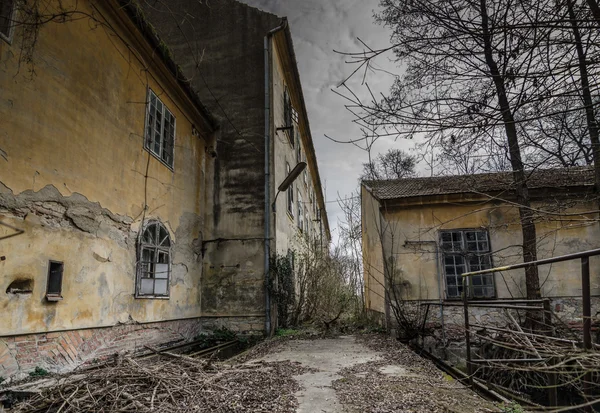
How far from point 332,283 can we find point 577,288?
23.3 ft

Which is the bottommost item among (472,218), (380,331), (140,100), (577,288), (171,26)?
(380,331)

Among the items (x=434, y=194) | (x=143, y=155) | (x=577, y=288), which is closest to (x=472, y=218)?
(x=434, y=194)

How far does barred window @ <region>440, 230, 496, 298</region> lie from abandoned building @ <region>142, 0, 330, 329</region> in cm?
500

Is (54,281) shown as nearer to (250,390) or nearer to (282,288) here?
(250,390)

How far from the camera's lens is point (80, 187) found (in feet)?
20.7

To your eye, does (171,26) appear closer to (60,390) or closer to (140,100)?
(140,100)

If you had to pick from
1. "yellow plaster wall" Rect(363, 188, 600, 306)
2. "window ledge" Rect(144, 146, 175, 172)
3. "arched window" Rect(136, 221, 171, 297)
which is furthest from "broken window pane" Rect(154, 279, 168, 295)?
"yellow plaster wall" Rect(363, 188, 600, 306)

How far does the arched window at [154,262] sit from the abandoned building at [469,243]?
5.53 meters

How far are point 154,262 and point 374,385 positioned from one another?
5624mm

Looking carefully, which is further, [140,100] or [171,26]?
[171,26]

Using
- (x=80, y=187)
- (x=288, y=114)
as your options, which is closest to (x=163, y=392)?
(x=80, y=187)

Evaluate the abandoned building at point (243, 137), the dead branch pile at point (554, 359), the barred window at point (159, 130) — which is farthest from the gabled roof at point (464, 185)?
the barred window at point (159, 130)

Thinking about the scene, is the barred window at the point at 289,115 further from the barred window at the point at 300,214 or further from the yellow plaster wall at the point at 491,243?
the yellow plaster wall at the point at 491,243

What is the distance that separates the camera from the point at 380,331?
37.8 feet
